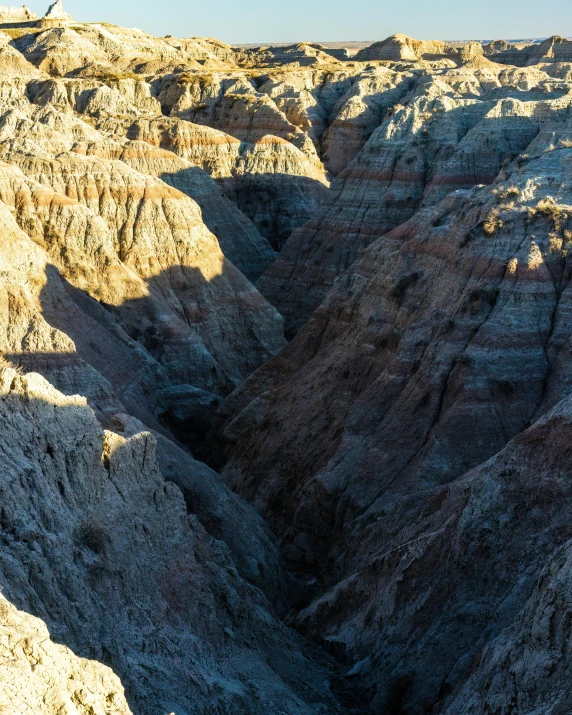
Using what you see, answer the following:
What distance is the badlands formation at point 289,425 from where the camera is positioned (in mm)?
18516

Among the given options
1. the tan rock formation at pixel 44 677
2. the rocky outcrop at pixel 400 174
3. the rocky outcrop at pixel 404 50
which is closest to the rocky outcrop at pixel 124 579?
the tan rock formation at pixel 44 677

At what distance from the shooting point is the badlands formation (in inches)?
729

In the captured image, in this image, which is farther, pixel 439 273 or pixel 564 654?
pixel 439 273

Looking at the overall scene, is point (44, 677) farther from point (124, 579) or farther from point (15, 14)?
point (15, 14)

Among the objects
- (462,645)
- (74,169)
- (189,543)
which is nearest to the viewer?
(462,645)

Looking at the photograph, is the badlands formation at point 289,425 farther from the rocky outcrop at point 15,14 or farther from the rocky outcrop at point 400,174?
the rocky outcrop at point 15,14

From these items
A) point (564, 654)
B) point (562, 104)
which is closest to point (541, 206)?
point (564, 654)

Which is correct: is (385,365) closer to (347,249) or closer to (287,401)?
(287,401)

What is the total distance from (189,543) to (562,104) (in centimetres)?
4097

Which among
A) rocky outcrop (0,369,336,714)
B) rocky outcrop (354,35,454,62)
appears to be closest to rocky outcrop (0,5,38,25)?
rocky outcrop (354,35,454,62)

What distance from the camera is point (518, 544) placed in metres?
22.3

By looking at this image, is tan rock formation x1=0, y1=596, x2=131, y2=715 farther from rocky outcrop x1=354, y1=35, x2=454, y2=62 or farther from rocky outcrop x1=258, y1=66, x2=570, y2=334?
rocky outcrop x1=354, y1=35, x2=454, y2=62

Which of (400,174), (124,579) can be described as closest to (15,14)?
(400,174)

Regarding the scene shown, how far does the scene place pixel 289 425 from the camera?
3650 centimetres
